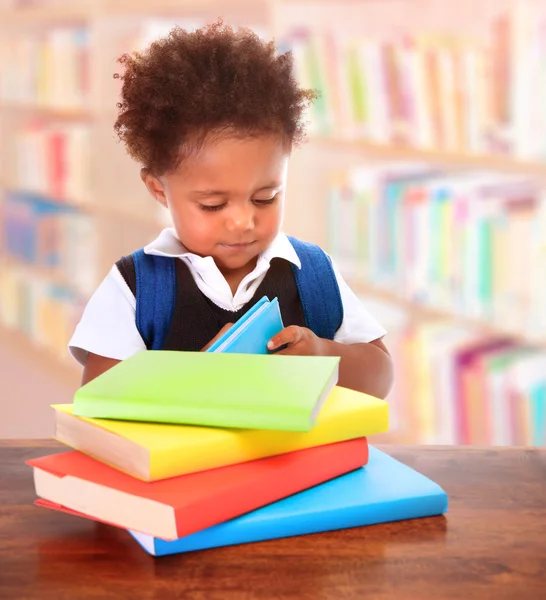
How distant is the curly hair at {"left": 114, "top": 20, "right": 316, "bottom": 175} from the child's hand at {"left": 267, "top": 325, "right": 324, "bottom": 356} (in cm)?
26

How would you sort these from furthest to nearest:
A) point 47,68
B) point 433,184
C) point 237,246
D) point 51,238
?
1. point 51,238
2. point 47,68
3. point 433,184
4. point 237,246

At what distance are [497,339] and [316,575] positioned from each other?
1.85 m

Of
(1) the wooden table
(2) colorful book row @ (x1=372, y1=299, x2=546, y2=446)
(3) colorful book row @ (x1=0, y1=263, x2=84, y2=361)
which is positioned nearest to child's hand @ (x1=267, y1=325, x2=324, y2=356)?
(1) the wooden table

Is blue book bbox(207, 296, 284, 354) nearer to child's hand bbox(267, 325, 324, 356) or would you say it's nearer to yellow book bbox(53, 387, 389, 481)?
child's hand bbox(267, 325, 324, 356)

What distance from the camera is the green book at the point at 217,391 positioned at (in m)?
0.74

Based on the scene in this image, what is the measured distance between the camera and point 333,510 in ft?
2.56

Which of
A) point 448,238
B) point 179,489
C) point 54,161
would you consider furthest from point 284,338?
point 54,161

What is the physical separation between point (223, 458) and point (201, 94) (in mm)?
543

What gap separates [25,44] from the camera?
435cm

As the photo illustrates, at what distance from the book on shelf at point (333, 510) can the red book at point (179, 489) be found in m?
0.01

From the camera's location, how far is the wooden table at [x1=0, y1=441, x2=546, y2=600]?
69cm

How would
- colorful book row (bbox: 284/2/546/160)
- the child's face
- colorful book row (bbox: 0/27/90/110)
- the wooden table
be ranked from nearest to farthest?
1. the wooden table
2. the child's face
3. colorful book row (bbox: 284/2/546/160)
4. colorful book row (bbox: 0/27/90/110)

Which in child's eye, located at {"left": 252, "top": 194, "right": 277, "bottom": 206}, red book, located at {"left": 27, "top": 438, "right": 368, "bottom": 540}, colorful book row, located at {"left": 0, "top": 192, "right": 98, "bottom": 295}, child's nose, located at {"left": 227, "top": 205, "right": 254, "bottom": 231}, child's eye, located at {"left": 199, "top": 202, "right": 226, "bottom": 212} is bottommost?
colorful book row, located at {"left": 0, "top": 192, "right": 98, "bottom": 295}

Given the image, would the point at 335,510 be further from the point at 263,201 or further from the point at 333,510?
the point at 263,201
